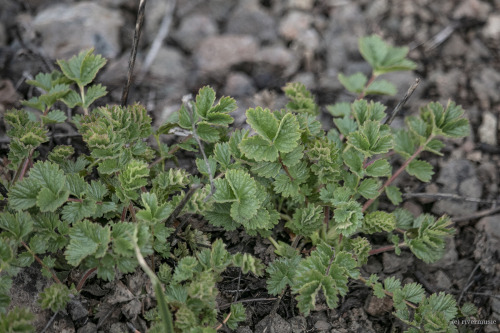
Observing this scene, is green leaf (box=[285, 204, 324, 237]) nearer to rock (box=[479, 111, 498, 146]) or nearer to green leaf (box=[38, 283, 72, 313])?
green leaf (box=[38, 283, 72, 313])

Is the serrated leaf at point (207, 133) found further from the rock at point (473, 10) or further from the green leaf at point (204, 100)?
the rock at point (473, 10)

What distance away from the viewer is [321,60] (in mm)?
3705

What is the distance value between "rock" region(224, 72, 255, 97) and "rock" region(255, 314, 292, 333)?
1.67m

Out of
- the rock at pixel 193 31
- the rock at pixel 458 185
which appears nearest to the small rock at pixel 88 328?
the rock at pixel 458 185

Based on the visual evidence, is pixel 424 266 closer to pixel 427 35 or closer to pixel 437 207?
pixel 437 207

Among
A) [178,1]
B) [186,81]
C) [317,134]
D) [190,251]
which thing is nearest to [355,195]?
[317,134]

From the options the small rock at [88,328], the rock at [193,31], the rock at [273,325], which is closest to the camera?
Answer: the small rock at [88,328]

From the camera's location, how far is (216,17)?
394 centimetres

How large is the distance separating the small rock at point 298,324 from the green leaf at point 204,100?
1073 mm

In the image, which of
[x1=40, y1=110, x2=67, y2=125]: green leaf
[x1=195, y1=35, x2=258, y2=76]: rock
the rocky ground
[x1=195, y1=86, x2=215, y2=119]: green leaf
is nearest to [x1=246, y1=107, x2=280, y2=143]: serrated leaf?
[x1=195, y1=86, x2=215, y2=119]: green leaf

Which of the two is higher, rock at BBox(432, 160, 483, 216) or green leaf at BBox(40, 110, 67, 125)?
green leaf at BBox(40, 110, 67, 125)

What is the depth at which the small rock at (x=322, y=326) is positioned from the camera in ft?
7.39

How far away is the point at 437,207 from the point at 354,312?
2.96ft

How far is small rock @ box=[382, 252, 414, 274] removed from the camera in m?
2.54
